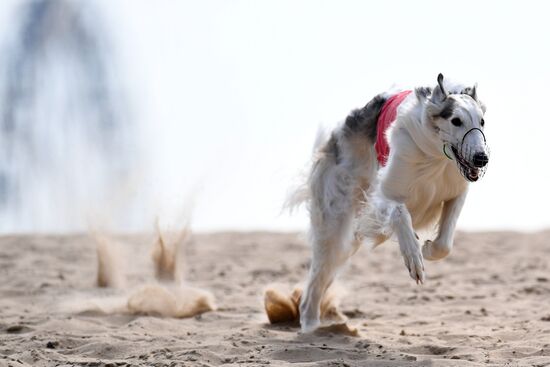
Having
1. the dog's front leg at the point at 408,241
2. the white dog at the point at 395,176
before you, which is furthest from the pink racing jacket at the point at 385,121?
the dog's front leg at the point at 408,241

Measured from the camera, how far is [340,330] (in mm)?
6961

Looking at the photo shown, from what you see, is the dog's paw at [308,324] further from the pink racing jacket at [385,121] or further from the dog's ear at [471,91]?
the dog's ear at [471,91]

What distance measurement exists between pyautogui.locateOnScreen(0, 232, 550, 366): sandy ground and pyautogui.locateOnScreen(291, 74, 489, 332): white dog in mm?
625

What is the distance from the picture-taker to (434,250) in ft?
21.0

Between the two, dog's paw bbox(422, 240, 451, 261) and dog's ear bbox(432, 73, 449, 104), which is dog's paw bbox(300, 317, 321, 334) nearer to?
dog's paw bbox(422, 240, 451, 261)

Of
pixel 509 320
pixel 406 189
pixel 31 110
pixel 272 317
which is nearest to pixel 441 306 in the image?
pixel 509 320

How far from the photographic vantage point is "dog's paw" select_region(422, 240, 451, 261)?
638 centimetres

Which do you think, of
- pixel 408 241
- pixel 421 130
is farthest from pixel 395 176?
pixel 408 241

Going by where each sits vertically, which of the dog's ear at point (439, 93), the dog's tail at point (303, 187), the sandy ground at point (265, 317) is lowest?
the sandy ground at point (265, 317)

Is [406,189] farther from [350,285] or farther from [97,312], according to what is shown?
[350,285]

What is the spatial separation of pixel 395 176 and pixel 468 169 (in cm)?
75

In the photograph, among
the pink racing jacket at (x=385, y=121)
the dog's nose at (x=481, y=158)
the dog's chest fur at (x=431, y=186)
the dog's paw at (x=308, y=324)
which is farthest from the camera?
the dog's paw at (x=308, y=324)

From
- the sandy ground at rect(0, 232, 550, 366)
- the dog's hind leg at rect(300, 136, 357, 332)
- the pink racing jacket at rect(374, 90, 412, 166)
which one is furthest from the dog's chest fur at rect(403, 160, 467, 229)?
the sandy ground at rect(0, 232, 550, 366)

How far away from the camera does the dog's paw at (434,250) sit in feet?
20.9
